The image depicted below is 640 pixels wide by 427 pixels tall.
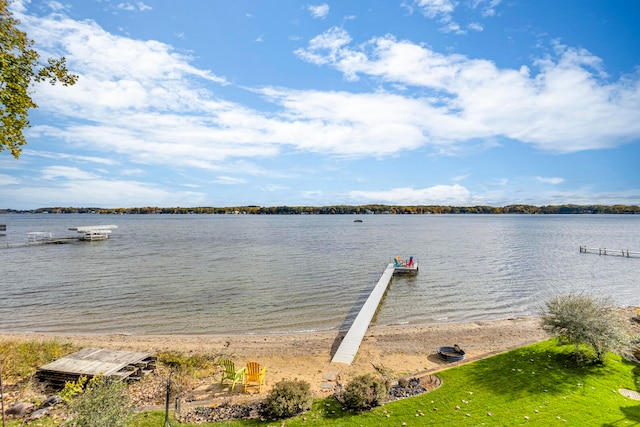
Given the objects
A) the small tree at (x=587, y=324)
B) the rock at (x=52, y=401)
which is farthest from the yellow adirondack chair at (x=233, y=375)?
the small tree at (x=587, y=324)

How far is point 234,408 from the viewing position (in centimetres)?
930

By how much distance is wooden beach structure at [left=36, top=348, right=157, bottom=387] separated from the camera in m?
10.9

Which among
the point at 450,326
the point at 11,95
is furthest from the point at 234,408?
the point at 450,326

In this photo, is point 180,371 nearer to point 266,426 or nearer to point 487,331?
point 266,426

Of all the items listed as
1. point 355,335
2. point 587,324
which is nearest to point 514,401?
point 587,324

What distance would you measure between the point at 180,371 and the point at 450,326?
14.0 m

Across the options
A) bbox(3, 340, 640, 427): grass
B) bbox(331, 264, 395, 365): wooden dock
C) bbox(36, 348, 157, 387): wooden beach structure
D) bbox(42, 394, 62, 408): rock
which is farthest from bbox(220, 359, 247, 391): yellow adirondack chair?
bbox(42, 394, 62, 408): rock

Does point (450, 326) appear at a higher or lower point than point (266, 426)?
lower

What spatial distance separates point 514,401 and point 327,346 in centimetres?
834

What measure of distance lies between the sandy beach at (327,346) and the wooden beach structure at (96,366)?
2.24 meters

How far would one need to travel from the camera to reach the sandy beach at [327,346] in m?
12.6

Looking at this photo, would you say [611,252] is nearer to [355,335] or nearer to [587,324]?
[587,324]

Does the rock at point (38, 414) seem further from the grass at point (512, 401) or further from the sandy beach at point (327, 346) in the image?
the sandy beach at point (327, 346)

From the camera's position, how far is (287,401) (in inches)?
344
